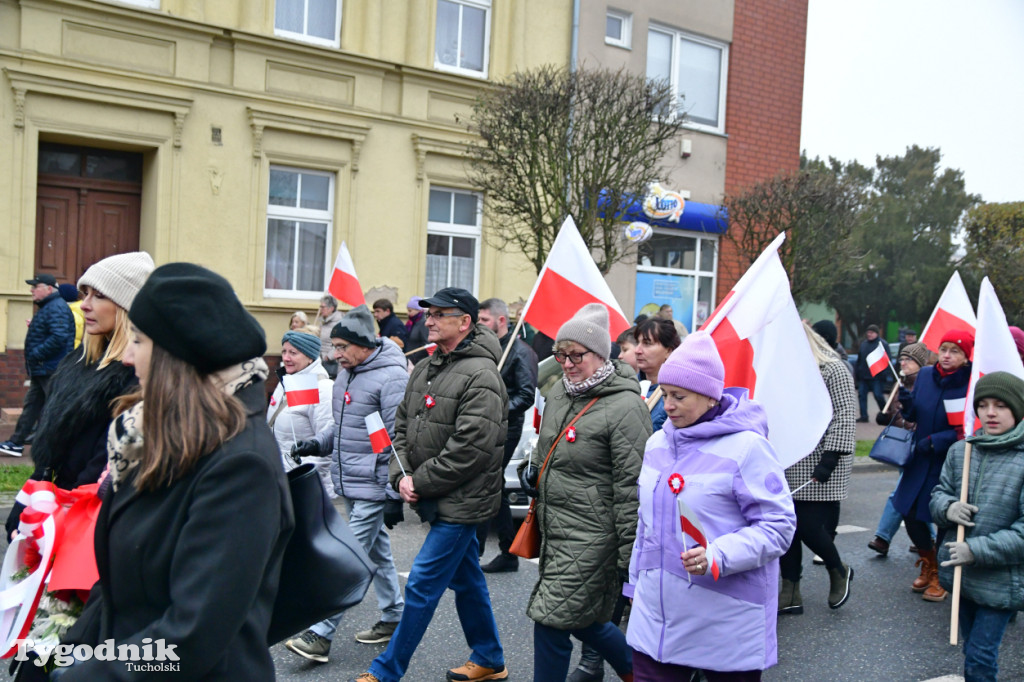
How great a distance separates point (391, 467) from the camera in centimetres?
505

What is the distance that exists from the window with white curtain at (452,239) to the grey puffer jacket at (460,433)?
10.7m

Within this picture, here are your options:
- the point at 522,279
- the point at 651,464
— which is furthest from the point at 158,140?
the point at 651,464

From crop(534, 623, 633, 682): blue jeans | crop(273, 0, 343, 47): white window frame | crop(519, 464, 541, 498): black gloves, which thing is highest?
crop(273, 0, 343, 47): white window frame

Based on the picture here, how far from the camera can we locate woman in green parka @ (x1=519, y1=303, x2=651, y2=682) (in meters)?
4.11

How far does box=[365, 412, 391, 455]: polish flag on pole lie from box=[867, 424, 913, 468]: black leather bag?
12.8 feet

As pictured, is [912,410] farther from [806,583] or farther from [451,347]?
[451,347]

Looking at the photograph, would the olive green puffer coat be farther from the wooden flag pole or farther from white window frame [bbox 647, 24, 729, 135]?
white window frame [bbox 647, 24, 729, 135]

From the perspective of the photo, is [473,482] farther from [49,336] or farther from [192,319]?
[49,336]

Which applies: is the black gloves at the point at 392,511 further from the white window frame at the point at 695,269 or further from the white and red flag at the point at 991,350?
the white window frame at the point at 695,269

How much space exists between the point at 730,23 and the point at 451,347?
1637cm

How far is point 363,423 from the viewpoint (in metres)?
5.43

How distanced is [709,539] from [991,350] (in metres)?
3.00

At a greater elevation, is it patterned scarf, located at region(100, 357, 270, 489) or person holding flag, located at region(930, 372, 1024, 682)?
patterned scarf, located at region(100, 357, 270, 489)

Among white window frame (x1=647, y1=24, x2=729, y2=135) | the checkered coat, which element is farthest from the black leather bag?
white window frame (x1=647, y1=24, x2=729, y2=135)
